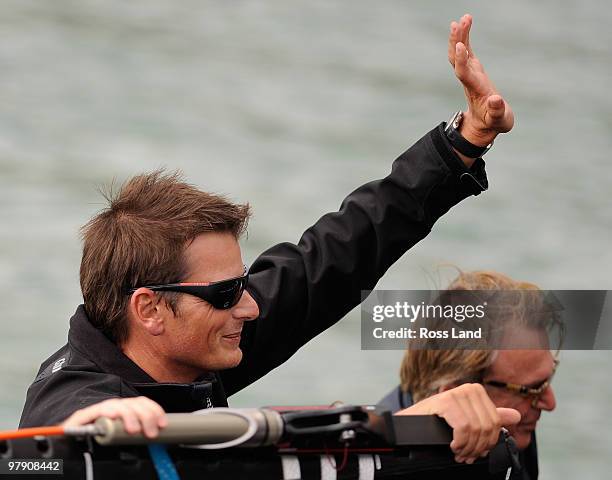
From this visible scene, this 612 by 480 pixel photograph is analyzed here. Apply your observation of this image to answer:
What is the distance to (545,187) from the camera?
8828 millimetres

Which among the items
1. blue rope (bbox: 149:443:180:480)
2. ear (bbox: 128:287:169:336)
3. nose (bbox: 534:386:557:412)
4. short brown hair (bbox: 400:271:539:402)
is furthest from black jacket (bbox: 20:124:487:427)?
blue rope (bbox: 149:443:180:480)

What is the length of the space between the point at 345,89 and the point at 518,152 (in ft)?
4.25

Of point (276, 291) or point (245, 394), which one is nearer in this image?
point (276, 291)

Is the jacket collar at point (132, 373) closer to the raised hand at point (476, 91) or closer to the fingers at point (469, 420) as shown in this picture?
the fingers at point (469, 420)

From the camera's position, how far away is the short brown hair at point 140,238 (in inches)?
115

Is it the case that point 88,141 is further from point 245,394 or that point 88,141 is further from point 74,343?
point 74,343

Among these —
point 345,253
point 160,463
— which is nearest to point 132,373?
point 345,253

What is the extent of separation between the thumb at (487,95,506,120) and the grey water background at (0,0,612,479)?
3.52m

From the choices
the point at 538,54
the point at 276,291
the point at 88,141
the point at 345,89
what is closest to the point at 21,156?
the point at 88,141

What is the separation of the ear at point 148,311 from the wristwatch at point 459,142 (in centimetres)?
76

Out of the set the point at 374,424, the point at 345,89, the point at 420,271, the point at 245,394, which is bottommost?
the point at 374,424

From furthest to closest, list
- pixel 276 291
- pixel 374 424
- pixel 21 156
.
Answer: pixel 21 156, pixel 276 291, pixel 374 424

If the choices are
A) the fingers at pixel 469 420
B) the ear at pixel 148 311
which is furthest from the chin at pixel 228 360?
the fingers at pixel 469 420

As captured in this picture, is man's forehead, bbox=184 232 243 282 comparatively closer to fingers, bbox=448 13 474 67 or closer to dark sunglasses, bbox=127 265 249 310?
dark sunglasses, bbox=127 265 249 310
